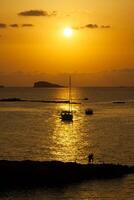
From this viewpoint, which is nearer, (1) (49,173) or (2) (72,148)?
(1) (49,173)

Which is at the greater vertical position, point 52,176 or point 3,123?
point 3,123

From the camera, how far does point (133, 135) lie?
10150 cm

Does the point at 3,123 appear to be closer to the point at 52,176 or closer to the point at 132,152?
the point at 132,152

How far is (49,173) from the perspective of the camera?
52.7 metres

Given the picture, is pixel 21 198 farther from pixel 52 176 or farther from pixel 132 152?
pixel 132 152

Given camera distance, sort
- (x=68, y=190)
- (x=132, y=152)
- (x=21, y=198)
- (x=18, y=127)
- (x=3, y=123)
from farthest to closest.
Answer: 1. (x=3, y=123)
2. (x=18, y=127)
3. (x=132, y=152)
4. (x=68, y=190)
5. (x=21, y=198)

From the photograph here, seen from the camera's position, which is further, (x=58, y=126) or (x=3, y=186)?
(x=58, y=126)

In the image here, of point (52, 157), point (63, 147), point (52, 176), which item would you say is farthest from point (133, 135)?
point (52, 176)

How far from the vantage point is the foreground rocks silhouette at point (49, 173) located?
168 feet

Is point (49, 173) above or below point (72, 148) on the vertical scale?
below

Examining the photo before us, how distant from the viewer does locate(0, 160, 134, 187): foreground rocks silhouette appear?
2010 inches

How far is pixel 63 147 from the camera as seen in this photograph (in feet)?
267

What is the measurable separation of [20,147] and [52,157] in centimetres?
1111

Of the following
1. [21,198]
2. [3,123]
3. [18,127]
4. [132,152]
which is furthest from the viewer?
[3,123]
